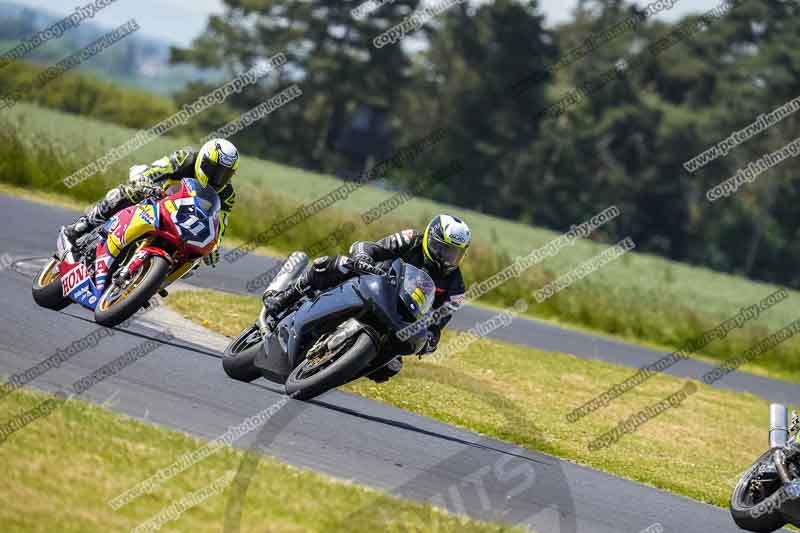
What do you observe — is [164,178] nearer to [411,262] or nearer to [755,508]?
[411,262]

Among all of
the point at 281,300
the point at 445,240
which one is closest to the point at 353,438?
the point at 281,300

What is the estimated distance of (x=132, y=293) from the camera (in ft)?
32.3

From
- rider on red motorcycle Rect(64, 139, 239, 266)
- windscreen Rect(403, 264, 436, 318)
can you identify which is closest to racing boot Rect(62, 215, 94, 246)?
rider on red motorcycle Rect(64, 139, 239, 266)

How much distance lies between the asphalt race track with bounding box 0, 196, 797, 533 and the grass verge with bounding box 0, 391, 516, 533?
0.54ft

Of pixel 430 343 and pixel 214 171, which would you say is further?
pixel 214 171

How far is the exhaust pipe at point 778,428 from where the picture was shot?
363 inches

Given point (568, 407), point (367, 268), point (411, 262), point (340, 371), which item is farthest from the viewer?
point (568, 407)

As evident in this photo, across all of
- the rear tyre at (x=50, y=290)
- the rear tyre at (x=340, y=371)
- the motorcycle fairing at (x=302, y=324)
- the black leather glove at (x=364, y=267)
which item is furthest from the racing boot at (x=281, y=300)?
the rear tyre at (x=50, y=290)

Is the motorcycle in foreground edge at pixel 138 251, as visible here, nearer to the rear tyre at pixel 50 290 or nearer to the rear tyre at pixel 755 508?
the rear tyre at pixel 50 290

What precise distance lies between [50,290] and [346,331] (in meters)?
3.45

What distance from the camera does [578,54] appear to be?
2731 inches

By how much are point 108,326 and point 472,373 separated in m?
5.85

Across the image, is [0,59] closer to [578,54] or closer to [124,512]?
[124,512]

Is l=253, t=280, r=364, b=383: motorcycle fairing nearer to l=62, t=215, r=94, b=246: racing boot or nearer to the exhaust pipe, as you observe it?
l=62, t=215, r=94, b=246: racing boot
